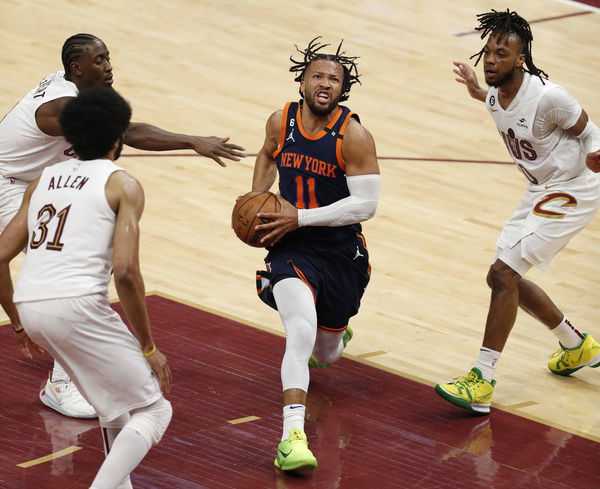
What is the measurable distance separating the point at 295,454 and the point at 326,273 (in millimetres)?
1153

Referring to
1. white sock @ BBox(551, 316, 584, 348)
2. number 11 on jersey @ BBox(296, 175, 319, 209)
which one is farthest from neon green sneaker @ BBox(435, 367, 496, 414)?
number 11 on jersey @ BBox(296, 175, 319, 209)

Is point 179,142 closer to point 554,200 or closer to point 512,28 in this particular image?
point 512,28

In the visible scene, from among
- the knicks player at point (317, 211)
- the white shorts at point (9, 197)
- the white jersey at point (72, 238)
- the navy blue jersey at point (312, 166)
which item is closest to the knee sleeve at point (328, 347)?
the knicks player at point (317, 211)

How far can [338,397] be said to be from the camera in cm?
678

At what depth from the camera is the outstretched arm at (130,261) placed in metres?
4.69

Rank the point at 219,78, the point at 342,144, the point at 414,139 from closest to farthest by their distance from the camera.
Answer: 1. the point at 342,144
2. the point at 414,139
3. the point at 219,78

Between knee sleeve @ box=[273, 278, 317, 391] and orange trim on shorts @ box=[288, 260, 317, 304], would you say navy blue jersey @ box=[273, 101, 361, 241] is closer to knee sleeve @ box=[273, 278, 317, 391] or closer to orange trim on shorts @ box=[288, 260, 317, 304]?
orange trim on shorts @ box=[288, 260, 317, 304]

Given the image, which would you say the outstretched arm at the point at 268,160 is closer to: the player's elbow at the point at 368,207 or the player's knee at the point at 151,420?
the player's elbow at the point at 368,207

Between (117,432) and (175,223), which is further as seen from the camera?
(175,223)

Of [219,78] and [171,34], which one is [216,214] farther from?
[171,34]

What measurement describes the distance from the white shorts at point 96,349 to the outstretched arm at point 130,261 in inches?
2.8

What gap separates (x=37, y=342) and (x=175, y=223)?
4.46m

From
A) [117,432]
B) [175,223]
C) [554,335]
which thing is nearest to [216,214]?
[175,223]

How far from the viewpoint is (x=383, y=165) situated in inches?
435
